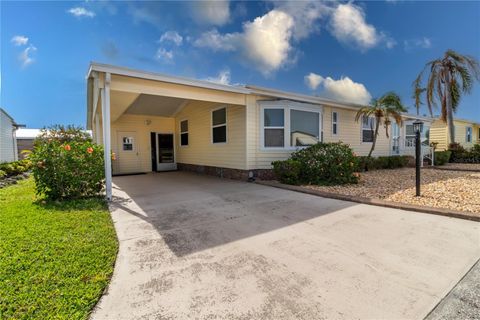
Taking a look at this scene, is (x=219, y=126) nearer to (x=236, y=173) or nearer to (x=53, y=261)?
(x=236, y=173)

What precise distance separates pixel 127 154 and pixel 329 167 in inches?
394

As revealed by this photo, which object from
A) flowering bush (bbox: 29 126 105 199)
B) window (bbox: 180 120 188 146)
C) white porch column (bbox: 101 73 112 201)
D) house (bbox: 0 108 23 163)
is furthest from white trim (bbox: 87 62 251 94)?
house (bbox: 0 108 23 163)

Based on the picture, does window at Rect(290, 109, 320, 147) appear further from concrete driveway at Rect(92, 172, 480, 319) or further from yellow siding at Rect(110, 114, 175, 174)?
yellow siding at Rect(110, 114, 175, 174)

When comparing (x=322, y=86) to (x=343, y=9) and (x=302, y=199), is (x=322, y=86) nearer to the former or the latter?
(x=343, y=9)

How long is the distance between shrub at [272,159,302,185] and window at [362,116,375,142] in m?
6.80

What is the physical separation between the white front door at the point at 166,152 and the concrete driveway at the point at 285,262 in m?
8.57

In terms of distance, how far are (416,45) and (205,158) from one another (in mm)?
13938

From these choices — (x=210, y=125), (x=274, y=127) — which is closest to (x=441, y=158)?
(x=274, y=127)

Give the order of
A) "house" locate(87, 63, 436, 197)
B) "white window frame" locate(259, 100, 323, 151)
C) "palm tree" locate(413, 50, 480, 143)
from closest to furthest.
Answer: "house" locate(87, 63, 436, 197), "white window frame" locate(259, 100, 323, 151), "palm tree" locate(413, 50, 480, 143)

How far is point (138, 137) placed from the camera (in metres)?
12.4

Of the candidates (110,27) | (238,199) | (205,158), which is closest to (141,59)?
(110,27)

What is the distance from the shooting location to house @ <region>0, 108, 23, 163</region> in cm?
1353

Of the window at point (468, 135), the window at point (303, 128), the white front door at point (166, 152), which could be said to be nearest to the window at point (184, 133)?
the white front door at point (166, 152)

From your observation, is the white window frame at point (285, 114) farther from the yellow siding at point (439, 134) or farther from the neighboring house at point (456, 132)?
Answer: the yellow siding at point (439, 134)
